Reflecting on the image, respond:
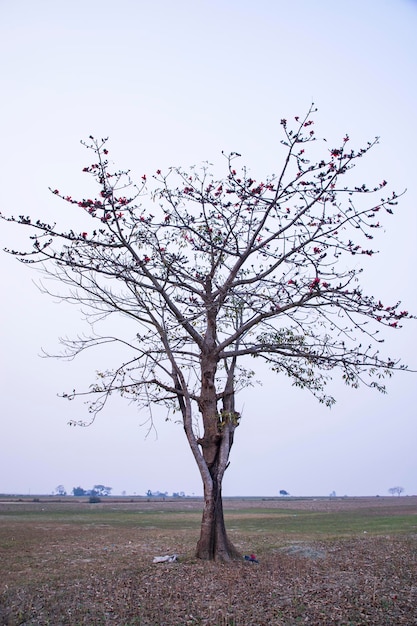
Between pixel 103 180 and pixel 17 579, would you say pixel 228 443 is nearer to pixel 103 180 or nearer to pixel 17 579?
pixel 17 579

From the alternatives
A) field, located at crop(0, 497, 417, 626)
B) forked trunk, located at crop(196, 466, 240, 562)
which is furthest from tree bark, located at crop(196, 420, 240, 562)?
field, located at crop(0, 497, 417, 626)

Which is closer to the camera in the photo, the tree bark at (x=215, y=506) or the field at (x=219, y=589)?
the field at (x=219, y=589)

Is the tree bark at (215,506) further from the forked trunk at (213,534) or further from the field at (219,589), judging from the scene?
the field at (219,589)

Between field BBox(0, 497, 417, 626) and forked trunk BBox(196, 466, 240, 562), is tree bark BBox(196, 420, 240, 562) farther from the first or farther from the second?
field BBox(0, 497, 417, 626)

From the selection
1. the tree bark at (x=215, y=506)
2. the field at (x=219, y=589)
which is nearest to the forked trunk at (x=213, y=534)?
the tree bark at (x=215, y=506)

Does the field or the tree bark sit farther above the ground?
the tree bark

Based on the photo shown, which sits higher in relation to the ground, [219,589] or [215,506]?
[215,506]

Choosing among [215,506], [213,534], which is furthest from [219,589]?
[215,506]

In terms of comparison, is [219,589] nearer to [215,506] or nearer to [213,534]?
[213,534]

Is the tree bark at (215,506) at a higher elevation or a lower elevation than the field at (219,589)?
higher

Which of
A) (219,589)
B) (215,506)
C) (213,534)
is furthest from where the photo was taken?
(215,506)

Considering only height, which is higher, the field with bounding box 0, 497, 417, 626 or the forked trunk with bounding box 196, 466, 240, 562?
the forked trunk with bounding box 196, 466, 240, 562

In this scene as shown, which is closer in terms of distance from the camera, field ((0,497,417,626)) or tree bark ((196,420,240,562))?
field ((0,497,417,626))

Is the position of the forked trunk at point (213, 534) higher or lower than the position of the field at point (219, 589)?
higher
